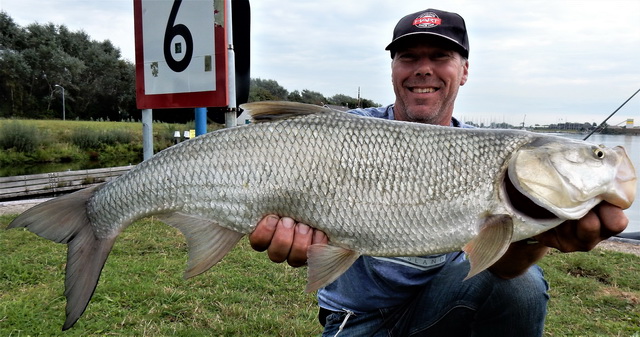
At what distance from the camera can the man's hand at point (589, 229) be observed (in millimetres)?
1831

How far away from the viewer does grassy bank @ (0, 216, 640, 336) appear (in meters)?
3.28

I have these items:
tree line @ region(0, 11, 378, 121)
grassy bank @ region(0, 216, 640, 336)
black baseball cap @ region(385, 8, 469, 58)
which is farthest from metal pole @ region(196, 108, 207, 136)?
tree line @ region(0, 11, 378, 121)

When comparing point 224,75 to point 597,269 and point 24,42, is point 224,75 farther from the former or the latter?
point 24,42

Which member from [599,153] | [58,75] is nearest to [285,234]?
[599,153]

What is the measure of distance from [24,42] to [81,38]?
29.1 feet

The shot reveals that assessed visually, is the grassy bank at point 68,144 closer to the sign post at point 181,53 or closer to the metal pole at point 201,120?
the metal pole at point 201,120

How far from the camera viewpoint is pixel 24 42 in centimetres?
4706

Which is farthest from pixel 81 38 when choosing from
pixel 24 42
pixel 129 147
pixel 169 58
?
pixel 169 58

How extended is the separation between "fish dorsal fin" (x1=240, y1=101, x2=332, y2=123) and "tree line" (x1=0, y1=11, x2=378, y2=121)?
4123cm

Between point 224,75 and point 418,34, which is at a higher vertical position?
point 418,34

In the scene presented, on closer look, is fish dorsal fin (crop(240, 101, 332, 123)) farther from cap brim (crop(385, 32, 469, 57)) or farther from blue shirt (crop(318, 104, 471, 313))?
cap brim (crop(385, 32, 469, 57))

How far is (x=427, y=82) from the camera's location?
316cm

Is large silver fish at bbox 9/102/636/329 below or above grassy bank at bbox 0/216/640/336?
above

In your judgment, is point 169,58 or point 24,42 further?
point 24,42
